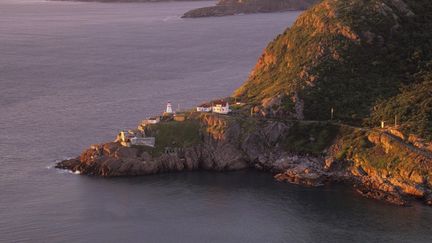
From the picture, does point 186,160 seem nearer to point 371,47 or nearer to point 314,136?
point 314,136

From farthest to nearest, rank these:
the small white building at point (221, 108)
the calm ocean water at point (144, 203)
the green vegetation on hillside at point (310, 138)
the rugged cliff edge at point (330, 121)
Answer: the small white building at point (221, 108), the green vegetation on hillside at point (310, 138), the rugged cliff edge at point (330, 121), the calm ocean water at point (144, 203)

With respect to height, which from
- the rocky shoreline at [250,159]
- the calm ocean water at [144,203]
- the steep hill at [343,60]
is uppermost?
the steep hill at [343,60]

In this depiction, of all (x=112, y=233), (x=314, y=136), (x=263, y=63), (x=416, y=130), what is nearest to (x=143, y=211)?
(x=112, y=233)

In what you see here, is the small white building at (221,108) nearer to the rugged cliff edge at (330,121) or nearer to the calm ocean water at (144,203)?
the rugged cliff edge at (330,121)

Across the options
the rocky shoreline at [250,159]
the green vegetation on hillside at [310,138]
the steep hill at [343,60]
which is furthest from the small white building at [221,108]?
the green vegetation on hillside at [310,138]

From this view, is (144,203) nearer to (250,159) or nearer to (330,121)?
(250,159)

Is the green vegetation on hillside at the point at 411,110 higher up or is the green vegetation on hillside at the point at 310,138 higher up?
the green vegetation on hillside at the point at 411,110

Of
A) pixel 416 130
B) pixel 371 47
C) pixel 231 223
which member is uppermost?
pixel 371 47

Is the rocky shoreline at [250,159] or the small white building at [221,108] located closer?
the rocky shoreline at [250,159]
